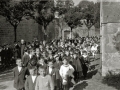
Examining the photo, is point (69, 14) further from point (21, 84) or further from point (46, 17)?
point (21, 84)

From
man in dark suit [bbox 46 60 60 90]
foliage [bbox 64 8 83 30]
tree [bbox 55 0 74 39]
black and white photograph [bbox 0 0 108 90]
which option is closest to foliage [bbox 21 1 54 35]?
black and white photograph [bbox 0 0 108 90]

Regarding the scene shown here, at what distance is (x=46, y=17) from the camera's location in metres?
22.1

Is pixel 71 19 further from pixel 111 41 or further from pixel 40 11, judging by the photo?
pixel 111 41

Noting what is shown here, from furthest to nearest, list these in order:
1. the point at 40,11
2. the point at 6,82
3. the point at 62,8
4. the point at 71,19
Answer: the point at 71,19 → the point at 62,8 → the point at 40,11 → the point at 6,82

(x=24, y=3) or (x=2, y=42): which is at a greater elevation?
(x=24, y=3)

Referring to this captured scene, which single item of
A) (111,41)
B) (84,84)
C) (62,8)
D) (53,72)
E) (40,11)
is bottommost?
(84,84)

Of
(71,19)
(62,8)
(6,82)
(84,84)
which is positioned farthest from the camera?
(71,19)

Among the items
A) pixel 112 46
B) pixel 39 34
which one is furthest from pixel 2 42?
pixel 112 46

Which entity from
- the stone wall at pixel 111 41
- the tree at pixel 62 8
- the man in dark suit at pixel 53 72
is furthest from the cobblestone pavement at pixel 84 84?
the tree at pixel 62 8

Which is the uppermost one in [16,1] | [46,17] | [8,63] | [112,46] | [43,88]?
[16,1]

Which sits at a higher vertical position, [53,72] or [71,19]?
[71,19]

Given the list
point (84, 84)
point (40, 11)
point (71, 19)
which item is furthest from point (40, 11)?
point (71, 19)

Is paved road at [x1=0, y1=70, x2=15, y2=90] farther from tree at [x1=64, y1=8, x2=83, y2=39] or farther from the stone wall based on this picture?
tree at [x1=64, y1=8, x2=83, y2=39]

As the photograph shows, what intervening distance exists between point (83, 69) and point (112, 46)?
2.80m
